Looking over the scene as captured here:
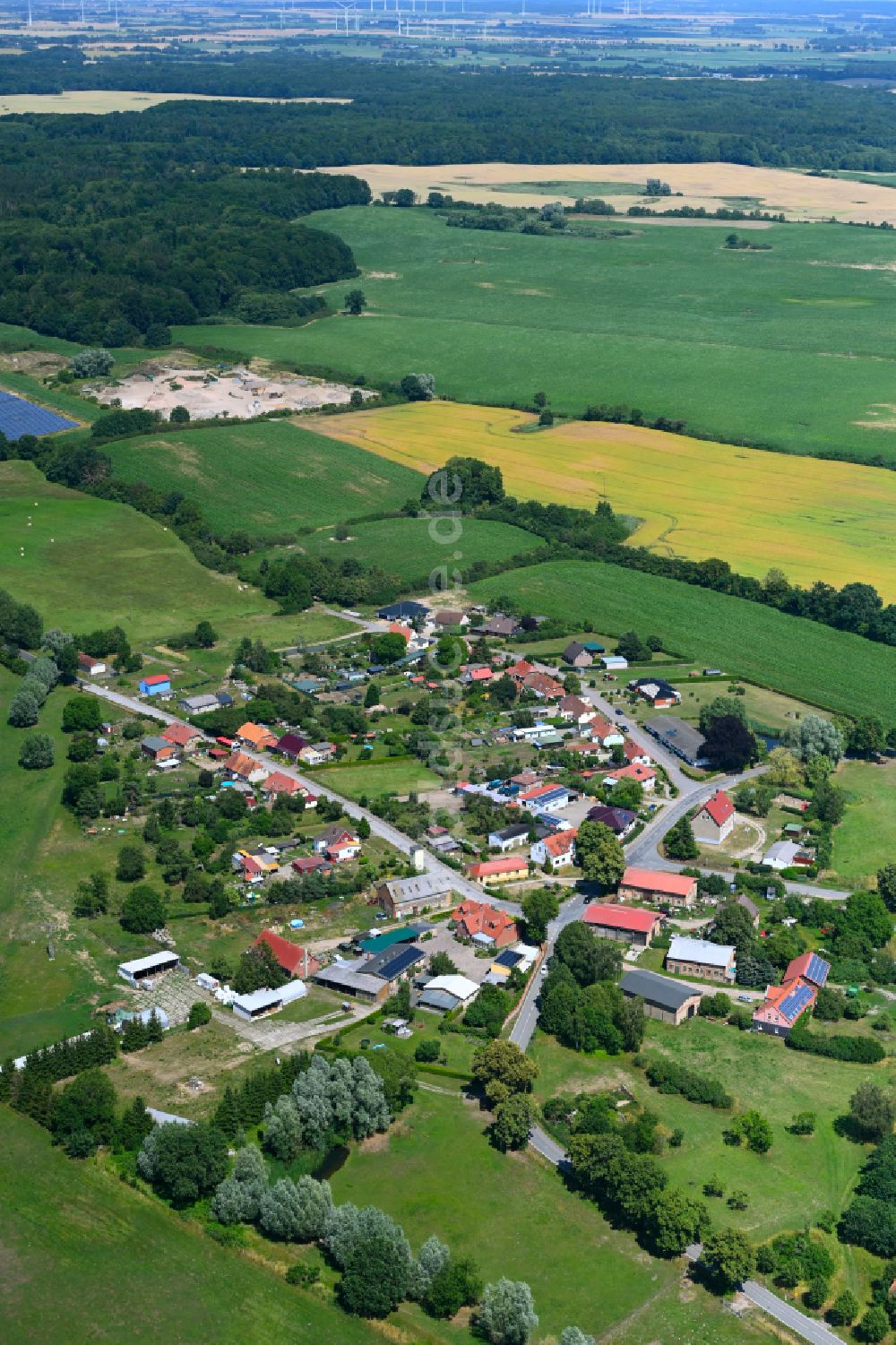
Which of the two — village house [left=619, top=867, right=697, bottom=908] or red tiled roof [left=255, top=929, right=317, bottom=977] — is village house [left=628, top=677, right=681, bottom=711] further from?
red tiled roof [left=255, top=929, right=317, bottom=977]

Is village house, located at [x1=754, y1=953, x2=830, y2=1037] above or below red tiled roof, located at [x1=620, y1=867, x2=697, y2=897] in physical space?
below

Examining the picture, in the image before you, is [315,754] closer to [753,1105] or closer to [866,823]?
[866,823]

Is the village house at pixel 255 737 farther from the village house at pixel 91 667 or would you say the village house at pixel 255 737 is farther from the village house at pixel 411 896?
the village house at pixel 411 896

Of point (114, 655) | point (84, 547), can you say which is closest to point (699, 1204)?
point (114, 655)

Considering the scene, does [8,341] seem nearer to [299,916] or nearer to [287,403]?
[287,403]

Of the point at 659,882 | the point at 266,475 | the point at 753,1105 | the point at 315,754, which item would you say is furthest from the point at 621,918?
the point at 266,475

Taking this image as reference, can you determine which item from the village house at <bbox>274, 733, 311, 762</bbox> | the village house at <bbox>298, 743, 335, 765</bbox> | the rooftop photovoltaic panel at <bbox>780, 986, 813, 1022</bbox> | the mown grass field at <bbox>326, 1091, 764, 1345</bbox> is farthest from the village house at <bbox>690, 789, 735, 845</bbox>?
the mown grass field at <bbox>326, 1091, 764, 1345</bbox>
